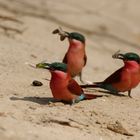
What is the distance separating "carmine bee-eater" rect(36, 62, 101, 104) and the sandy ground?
0.11 m

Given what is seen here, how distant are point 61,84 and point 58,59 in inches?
137

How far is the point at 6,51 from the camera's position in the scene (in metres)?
9.67

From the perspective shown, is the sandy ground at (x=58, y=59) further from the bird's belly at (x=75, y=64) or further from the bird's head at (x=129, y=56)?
the bird's head at (x=129, y=56)

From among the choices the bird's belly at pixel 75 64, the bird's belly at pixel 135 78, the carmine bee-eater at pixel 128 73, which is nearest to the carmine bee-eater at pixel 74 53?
the bird's belly at pixel 75 64

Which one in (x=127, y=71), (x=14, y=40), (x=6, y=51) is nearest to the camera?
(x=127, y=71)

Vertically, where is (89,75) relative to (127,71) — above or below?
below

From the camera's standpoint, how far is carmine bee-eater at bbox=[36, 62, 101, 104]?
7.21 meters

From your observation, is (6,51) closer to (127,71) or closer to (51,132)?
(127,71)

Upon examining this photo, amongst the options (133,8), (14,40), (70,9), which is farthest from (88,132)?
(133,8)

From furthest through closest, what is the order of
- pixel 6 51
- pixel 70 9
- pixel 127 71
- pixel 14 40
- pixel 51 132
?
pixel 70 9 < pixel 14 40 < pixel 6 51 < pixel 127 71 < pixel 51 132

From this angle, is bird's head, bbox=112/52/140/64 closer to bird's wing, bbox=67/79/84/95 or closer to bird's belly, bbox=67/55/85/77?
bird's belly, bbox=67/55/85/77

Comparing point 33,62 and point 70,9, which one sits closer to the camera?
point 33,62

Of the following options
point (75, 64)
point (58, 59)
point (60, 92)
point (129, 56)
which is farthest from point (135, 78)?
point (58, 59)

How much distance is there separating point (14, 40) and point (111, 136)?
15.4 ft
